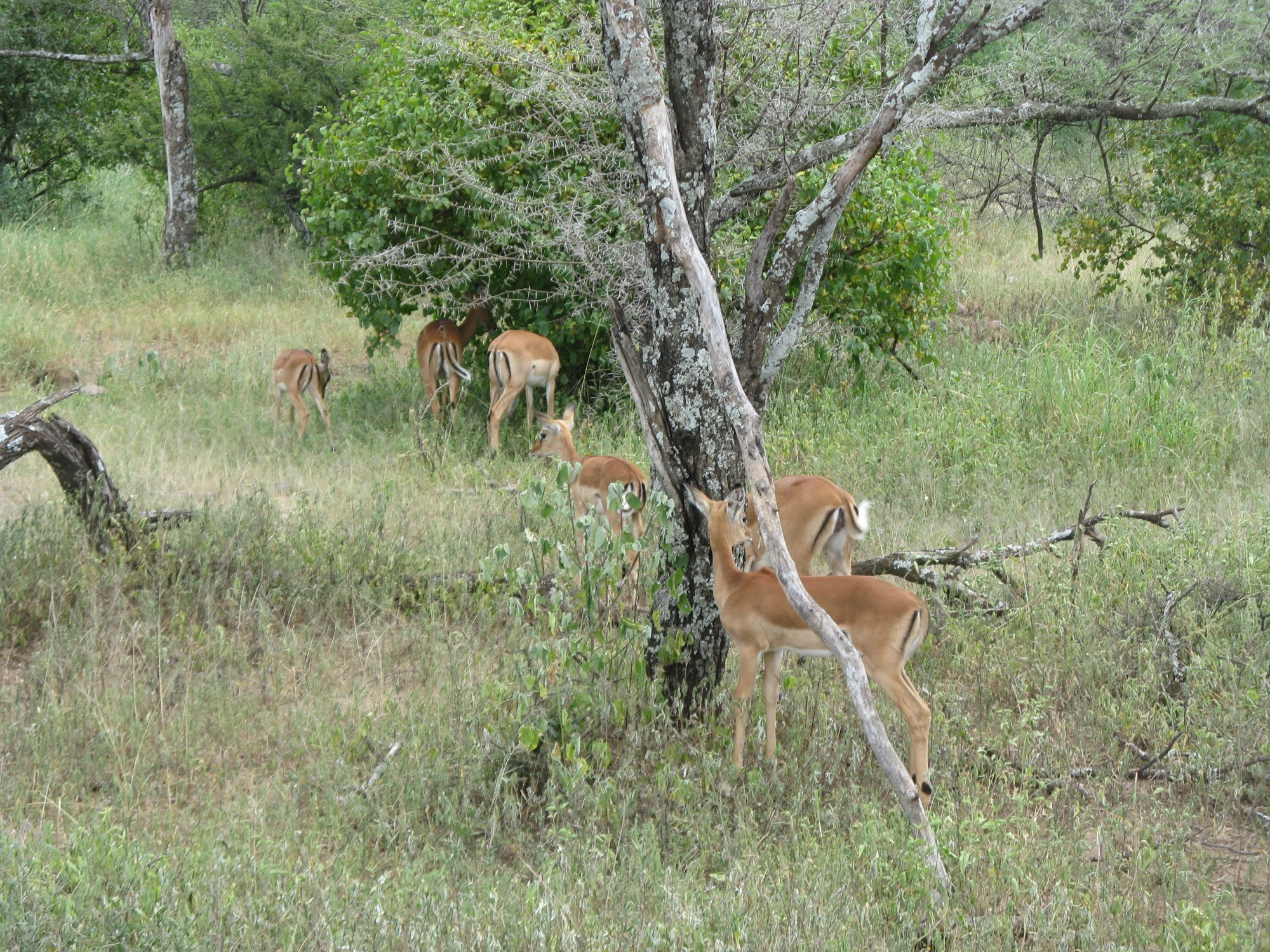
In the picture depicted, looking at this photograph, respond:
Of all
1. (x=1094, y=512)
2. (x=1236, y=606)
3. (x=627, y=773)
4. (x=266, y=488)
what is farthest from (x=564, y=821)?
(x=266, y=488)

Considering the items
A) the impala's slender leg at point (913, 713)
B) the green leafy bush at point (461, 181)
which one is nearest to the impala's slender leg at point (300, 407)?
the green leafy bush at point (461, 181)

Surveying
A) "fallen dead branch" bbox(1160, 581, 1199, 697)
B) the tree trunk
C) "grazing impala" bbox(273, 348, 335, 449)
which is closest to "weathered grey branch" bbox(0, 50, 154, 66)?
the tree trunk

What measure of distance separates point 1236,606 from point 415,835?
10.9 feet

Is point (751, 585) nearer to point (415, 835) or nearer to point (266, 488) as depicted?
point (415, 835)

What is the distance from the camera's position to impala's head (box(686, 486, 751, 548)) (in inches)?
162

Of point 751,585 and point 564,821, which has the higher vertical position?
point 751,585

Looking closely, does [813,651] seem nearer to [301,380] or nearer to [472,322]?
[301,380]

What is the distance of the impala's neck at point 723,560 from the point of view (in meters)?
4.15

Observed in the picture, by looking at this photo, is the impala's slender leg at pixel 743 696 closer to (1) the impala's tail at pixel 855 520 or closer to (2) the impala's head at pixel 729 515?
(2) the impala's head at pixel 729 515

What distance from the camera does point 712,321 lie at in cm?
380

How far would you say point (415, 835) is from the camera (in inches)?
140

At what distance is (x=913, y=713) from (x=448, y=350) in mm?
6062

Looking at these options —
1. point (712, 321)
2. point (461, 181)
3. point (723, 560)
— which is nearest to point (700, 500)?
point (723, 560)

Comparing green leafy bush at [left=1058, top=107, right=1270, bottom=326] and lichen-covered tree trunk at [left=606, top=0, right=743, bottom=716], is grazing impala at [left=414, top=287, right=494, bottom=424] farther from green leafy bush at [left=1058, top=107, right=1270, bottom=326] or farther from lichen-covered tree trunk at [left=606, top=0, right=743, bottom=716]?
green leafy bush at [left=1058, top=107, right=1270, bottom=326]
